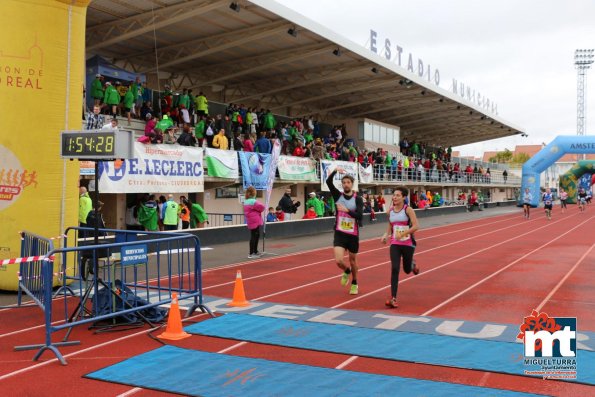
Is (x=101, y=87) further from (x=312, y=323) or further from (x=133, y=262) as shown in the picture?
(x=312, y=323)

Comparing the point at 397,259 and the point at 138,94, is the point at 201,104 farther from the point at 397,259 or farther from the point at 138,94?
the point at 397,259

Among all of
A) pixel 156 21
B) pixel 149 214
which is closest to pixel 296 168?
pixel 156 21

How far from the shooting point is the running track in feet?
17.5

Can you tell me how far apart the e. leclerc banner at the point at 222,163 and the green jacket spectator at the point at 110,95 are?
3.62m

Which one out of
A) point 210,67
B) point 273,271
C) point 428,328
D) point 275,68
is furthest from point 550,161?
point 428,328

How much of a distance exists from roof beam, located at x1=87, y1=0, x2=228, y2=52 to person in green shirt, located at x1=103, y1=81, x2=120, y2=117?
2.73 metres

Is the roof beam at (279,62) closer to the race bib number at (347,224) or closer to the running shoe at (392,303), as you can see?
the race bib number at (347,224)

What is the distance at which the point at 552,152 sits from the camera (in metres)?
46.0

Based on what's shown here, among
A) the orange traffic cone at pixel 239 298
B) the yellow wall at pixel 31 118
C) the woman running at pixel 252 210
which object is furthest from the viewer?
the woman running at pixel 252 210

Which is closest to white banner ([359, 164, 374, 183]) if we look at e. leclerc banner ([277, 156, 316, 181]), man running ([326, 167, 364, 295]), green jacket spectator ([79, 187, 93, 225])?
e. leclerc banner ([277, 156, 316, 181])

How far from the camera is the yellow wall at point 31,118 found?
9.72 metres

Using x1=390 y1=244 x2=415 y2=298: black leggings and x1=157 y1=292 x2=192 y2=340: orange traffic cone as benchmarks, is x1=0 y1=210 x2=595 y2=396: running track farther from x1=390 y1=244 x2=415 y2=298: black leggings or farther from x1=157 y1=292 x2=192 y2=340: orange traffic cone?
x1=390 y1=244 x2=415 y2=298: black leggings

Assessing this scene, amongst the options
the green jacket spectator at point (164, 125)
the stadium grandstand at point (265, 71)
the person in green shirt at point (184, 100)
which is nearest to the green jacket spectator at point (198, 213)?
the stadium grandstand at point (265, 71)

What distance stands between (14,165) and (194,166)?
955 cm
